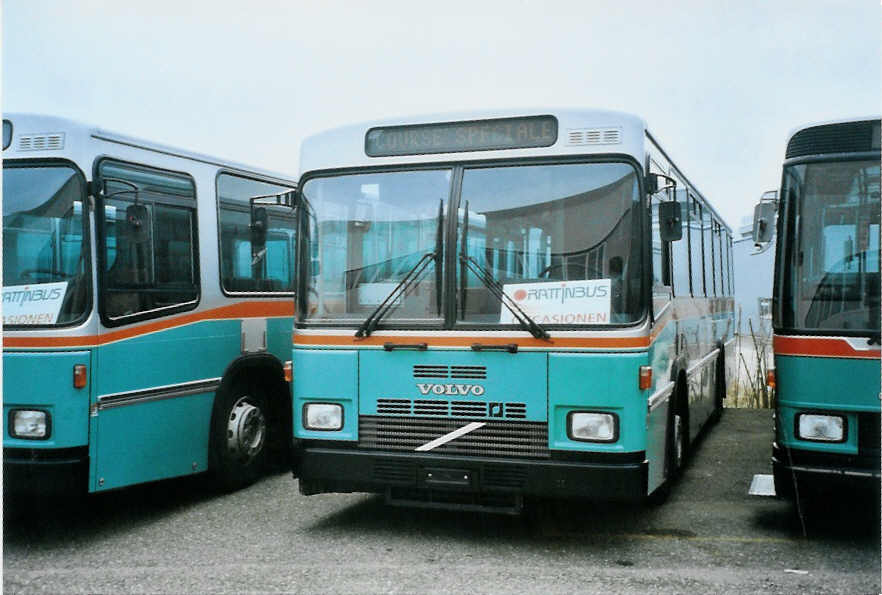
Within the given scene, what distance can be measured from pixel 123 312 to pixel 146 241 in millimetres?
616

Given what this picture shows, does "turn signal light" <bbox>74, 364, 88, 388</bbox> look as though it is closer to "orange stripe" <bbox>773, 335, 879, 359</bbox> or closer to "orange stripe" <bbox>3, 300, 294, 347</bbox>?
"orange stripe" <bbox>3, 300, 294, 347</bbox>

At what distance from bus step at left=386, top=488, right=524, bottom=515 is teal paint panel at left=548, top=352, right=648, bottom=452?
1.78 ft

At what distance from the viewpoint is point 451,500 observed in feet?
21.0

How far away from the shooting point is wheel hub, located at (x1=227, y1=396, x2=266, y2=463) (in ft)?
26.3

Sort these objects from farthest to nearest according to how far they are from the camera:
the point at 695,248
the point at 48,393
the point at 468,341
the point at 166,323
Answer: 1. the point at 695,248
2. the point at 166,323
3. the point at 48,393
4. the point at 468,341

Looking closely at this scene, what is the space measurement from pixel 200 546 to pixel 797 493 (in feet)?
12.9

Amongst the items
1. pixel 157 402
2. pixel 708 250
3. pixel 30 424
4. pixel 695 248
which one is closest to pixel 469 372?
pixel 157 402

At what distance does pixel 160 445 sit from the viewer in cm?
714

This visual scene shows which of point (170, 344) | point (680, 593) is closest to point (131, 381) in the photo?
point (170, 344)

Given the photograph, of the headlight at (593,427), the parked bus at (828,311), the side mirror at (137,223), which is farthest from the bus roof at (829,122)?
the side mirror at (137,223)

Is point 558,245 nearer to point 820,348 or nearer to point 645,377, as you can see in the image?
point 645,377

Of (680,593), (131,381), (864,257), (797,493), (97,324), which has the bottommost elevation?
(680,593)

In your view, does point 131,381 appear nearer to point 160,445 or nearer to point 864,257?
point 160,445

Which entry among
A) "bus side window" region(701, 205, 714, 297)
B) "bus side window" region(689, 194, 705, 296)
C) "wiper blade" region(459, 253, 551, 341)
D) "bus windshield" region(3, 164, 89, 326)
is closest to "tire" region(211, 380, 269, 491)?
"bus windshield" region(3, 164, 89, 326)
